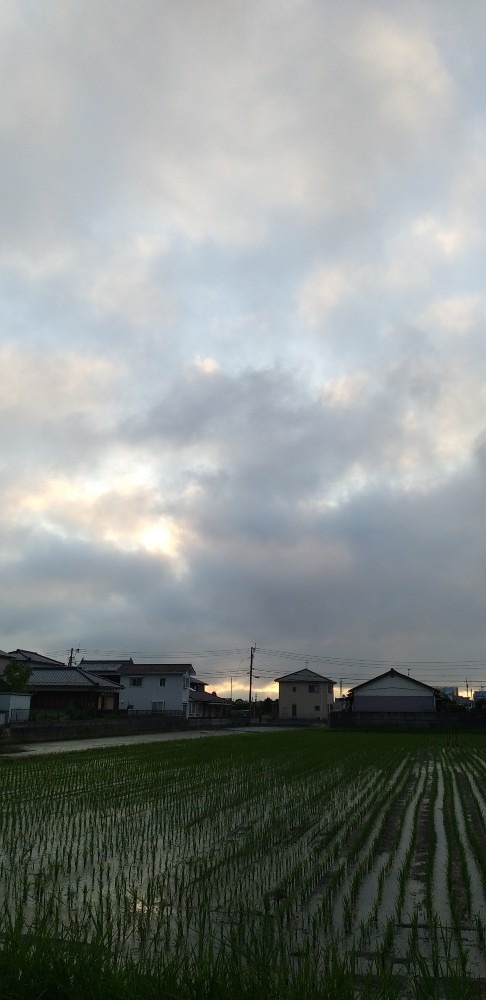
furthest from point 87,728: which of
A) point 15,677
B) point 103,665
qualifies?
point 103,665

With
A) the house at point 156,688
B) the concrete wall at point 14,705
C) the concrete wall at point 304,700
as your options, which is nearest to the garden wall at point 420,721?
the house at point 156,688

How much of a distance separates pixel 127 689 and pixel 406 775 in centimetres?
5127

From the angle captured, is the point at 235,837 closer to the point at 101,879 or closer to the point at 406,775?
the point at 101,879

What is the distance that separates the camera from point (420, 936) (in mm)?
5965

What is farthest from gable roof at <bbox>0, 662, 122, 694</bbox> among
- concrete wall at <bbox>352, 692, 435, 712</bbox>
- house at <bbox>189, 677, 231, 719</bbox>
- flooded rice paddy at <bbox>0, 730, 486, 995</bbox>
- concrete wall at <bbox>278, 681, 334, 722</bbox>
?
flooded rice paddy at <bbox>0, 730, 486, 995</bbox>

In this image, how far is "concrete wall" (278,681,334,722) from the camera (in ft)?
255

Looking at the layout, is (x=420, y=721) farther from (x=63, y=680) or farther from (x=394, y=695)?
(x=63, y=680)

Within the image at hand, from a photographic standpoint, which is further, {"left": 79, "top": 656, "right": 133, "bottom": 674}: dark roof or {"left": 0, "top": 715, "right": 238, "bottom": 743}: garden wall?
{"left": 79, "top": 656, "right": 133, "bottom": 674}: dark roof

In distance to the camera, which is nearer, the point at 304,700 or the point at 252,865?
the point at 252,865

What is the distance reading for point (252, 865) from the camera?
8445 millimetres

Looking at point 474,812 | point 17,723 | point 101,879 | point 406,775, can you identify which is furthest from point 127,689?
point 101,879

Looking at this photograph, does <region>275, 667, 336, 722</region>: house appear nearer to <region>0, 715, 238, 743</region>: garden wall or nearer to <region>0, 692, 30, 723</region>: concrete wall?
<region>0, 715, 238, 743</region>: garden wall

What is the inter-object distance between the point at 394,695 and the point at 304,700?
720 inches

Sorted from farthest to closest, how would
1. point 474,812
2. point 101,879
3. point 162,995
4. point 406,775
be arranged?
point 406,775 < point 474,812 < point 101,879 < point 162,995
